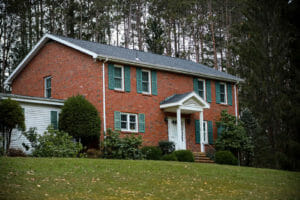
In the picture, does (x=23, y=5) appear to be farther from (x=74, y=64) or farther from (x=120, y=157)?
(x=120, y=157)

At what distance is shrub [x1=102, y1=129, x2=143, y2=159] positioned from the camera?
21625 mm

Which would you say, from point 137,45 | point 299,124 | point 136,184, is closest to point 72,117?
point 136,184

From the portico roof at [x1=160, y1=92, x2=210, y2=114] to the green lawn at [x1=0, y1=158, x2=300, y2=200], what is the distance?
5863 millimetres

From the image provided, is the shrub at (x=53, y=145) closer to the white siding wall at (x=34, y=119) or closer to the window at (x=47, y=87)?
the white siding wall at (x=34, y=119)

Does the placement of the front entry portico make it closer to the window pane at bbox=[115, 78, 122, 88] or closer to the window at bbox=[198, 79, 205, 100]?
the window at bbox=[198, 79, 205, 100]

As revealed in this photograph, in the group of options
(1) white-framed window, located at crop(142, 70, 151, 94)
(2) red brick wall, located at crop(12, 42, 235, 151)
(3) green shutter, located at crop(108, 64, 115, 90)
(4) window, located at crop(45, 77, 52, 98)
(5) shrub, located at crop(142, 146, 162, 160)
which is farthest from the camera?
(4) window, located at crop(45, 77, 52, 98)

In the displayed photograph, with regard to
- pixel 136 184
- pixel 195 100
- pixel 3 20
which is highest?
pixel 3 20

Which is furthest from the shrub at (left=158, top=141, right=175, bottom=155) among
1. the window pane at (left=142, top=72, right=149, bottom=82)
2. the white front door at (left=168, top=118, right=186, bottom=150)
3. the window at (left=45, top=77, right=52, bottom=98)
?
the window at (left=45, top=77, right=52, bottom=98)

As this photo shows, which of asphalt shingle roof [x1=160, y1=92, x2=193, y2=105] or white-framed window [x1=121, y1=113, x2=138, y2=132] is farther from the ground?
asphalt shingle roof [x1=160, y1=92, x2=193, y2=105]

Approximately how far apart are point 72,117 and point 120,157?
2999 millimetres

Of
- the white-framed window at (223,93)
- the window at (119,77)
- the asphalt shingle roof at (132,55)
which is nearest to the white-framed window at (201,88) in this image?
the asphalt shingle roof at (132,55)

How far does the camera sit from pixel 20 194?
11.0 metres

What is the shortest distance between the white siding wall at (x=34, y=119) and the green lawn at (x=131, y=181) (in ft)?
17.3

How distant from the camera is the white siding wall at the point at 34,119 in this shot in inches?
830
